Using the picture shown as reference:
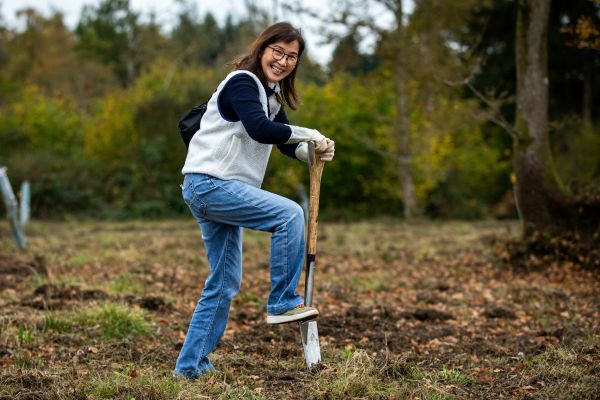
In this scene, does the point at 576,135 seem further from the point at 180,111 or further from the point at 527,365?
the point at 527,365

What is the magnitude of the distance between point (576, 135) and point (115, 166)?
12684 mm

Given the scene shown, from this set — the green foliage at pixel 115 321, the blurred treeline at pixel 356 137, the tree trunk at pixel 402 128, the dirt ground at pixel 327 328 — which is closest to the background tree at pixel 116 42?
the blurred treeline at pixel 356 137

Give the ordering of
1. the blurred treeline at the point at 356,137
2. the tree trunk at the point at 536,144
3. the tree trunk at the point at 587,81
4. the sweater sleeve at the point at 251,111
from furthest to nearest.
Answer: the tree trunk at the point at 587,81 → the blurred treeline at the point at 356,137 → the tree trunk at the point at 536,144 → the sweater sleeve at the point at 251,111

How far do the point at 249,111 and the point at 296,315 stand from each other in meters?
1.10

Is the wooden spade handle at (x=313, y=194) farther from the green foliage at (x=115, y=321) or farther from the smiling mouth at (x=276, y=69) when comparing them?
the green foliage at (x=115, y=321)

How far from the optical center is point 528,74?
9.58 meters

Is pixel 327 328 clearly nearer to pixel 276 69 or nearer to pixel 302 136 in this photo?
pixel 302 136

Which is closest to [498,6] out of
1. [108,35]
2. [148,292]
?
[148,292]

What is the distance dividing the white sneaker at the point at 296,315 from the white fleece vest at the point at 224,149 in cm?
73

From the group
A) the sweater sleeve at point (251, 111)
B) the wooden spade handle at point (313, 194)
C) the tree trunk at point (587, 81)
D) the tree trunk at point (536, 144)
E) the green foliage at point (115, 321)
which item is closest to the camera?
the sweater sleeve at point (251, 111)

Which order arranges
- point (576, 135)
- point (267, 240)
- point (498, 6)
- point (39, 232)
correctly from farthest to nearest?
point (498, 6), point (576, 135), point (39, 232), point (267, 240)

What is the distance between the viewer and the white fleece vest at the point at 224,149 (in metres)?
4.04

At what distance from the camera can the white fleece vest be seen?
4043mm

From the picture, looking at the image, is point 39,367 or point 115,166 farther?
point 115,166
